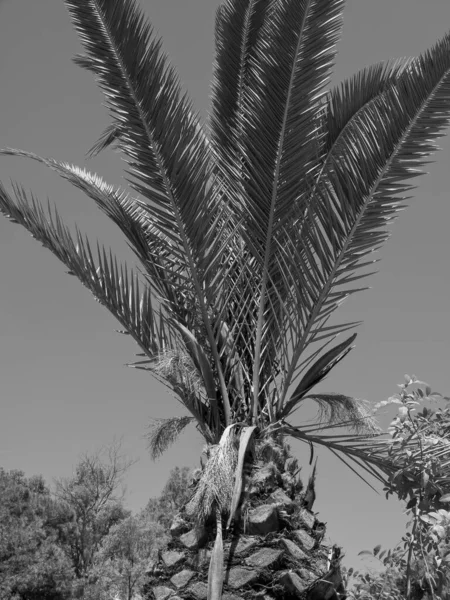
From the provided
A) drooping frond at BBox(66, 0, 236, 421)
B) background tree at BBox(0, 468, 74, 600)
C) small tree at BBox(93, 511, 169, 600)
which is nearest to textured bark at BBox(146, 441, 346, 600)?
drooping frond at BBox(66, 0, 236, 421)

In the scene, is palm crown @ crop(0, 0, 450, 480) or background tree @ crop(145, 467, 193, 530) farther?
background tree @ crop(145, 467, 193, 530)

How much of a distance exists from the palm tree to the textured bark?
0.04 ft

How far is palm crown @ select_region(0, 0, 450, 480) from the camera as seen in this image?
15.7ft

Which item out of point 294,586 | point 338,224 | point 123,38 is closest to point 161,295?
point 338,224

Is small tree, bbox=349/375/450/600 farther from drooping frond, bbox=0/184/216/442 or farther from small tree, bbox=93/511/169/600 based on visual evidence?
small tree, bbox=93/511/169/600

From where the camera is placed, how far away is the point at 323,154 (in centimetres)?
568

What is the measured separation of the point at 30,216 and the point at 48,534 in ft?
66.0

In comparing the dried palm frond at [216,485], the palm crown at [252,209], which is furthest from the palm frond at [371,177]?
the dried palm frond at [216,485]

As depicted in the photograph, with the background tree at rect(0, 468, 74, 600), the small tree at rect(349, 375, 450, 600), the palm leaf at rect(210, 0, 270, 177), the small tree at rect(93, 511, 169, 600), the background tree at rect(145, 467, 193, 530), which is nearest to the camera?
the small tree at rect(349, 375, 450, 600)

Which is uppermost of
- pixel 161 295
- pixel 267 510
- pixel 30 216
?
pixel 30 216

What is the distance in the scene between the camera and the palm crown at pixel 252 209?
4777 mm

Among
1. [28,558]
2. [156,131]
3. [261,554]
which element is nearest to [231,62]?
[156,131]

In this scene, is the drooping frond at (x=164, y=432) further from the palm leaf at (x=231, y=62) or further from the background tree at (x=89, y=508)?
the background tree at (x=89, y=508)

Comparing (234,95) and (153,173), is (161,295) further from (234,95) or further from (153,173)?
(234,95)
